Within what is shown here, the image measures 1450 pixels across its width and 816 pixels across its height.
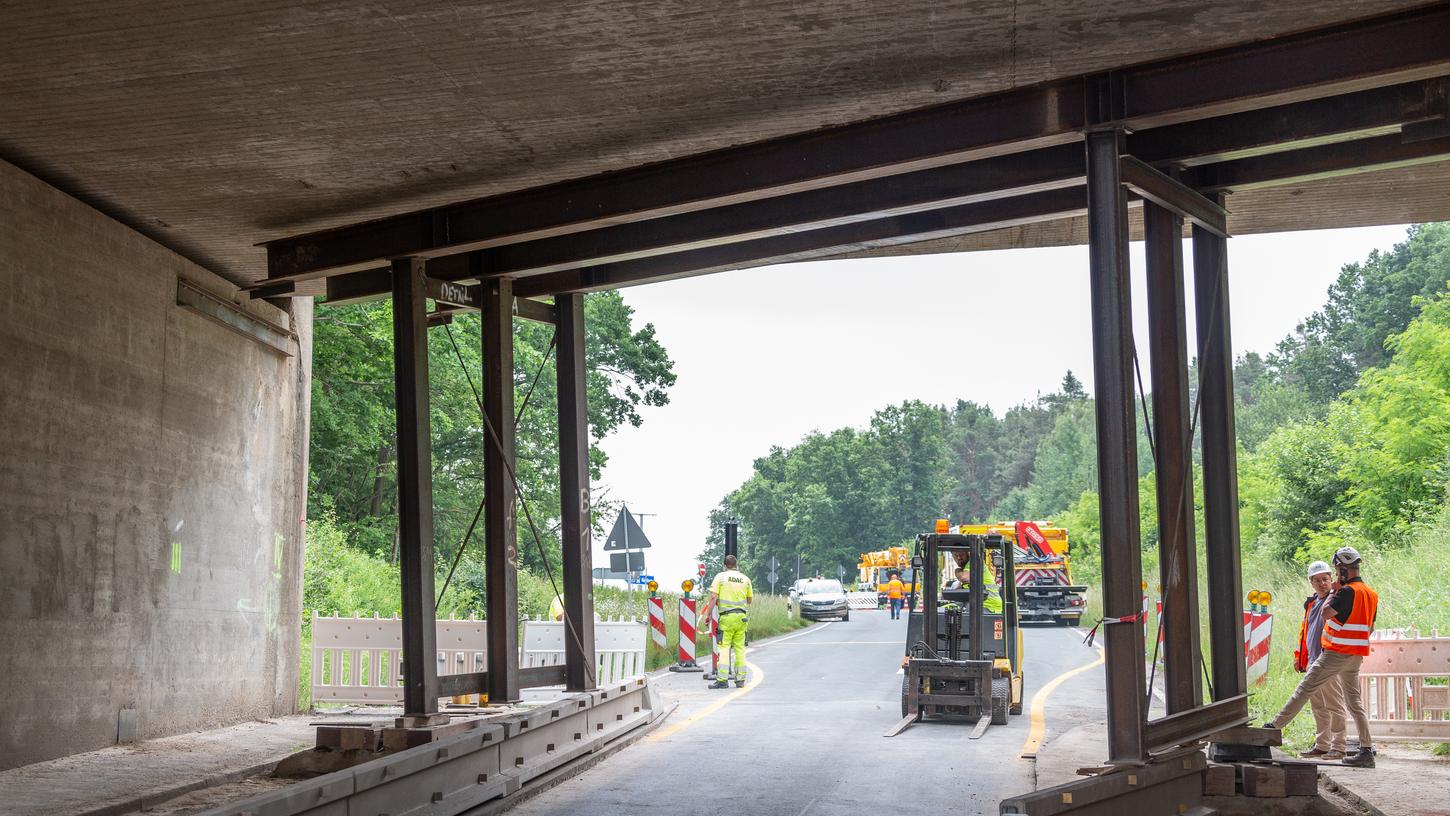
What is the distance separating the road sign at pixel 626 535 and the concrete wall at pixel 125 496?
671 centimetres

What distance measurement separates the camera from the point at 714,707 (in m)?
16.7

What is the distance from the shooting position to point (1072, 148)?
34.0ft

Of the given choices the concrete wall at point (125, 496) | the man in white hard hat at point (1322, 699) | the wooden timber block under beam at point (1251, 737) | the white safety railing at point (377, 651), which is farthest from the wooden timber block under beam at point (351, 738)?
the man in white hard hat at point (1322, 699)

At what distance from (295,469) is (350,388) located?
13.5m

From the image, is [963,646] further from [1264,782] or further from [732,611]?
[1264,782]

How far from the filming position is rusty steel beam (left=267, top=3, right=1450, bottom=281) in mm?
8359

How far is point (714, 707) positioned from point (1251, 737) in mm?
8079

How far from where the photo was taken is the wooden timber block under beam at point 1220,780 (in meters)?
9.38

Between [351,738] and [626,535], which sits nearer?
[351,738]

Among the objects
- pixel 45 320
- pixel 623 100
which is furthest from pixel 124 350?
pixel 623 100

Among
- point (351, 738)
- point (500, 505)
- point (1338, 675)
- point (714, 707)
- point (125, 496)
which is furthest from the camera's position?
point (714, 707)

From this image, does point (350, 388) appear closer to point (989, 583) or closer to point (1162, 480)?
point (989, 583)

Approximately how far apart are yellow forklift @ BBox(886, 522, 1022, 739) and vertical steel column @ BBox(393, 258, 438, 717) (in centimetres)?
528

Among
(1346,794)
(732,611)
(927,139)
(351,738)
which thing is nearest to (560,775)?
(351,738)
